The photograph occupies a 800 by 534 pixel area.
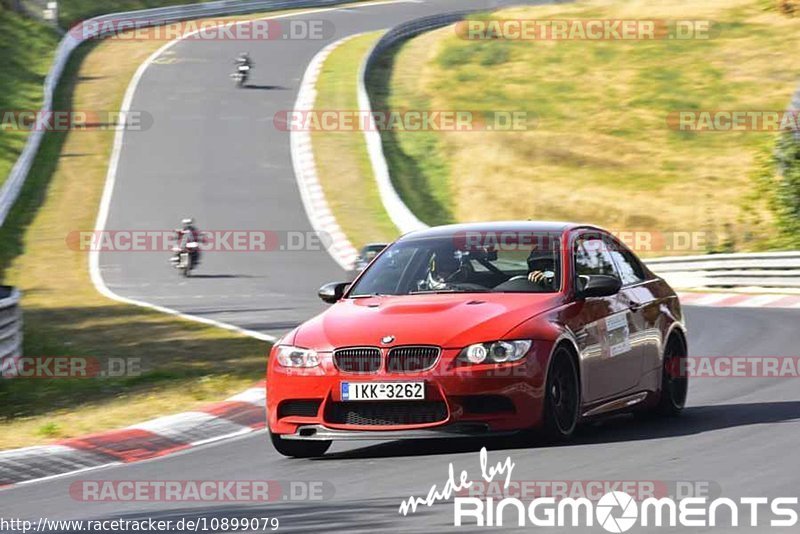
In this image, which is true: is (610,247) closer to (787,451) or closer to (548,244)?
(548,244)

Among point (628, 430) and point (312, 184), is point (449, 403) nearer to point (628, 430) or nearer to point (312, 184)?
point (628, 430)

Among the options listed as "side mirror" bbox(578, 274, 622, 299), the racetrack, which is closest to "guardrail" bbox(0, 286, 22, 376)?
the racetrack

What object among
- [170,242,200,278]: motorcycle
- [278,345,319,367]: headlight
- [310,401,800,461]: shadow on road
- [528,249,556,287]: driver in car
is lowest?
[170,242,200,278]: motorcycle

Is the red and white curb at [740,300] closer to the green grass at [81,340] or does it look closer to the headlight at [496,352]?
the green grass at [81,340]

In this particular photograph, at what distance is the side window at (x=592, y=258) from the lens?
1057 centimetres

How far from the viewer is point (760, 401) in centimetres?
1193

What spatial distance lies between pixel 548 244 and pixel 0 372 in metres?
6.35

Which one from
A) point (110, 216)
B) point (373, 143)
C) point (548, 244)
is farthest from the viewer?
point (373, 143)

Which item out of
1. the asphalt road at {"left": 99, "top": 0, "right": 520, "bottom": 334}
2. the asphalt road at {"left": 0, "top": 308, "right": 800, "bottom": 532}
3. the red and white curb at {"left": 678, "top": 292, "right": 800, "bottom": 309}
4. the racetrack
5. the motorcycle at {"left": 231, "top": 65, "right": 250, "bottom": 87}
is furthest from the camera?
the motorcycle at {"left": 231, "top": 65, "right": 250, "bottom": 87}

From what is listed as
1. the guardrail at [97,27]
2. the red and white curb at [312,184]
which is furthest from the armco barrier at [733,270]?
the guardrail at [97,27]

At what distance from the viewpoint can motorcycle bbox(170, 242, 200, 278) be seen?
2897 centimetres

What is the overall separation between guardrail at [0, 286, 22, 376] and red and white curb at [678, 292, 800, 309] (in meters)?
Answer: 10.8

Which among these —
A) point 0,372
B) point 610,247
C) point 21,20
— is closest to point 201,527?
point 610,247

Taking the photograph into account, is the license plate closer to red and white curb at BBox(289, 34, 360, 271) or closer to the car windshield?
the car windshield
